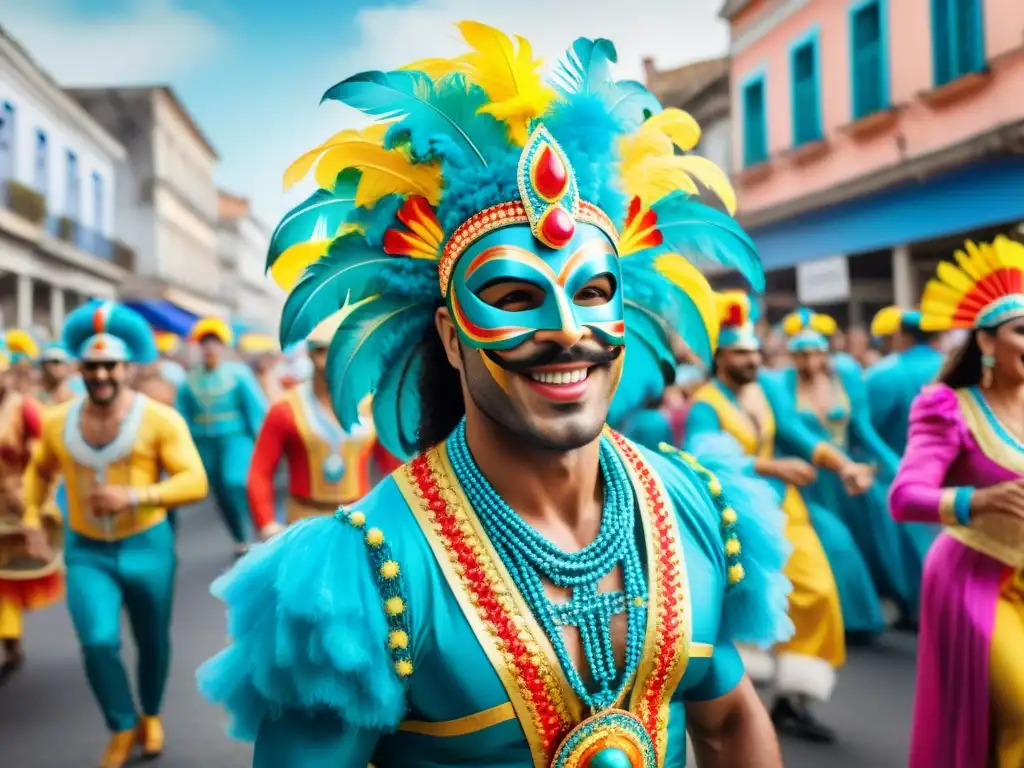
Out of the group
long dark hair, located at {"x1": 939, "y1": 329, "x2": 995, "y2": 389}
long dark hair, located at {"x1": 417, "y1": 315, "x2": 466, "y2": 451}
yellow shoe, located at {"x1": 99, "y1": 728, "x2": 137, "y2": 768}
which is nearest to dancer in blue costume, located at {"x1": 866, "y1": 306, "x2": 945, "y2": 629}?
long dark hair, located at {"x1": 939, "y1": 329, "x2": 995, "y2": 389}

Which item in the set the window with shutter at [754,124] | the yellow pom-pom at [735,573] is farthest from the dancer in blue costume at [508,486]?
the window with shutter at [754,124]

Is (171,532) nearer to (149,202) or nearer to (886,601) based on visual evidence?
(886,601)

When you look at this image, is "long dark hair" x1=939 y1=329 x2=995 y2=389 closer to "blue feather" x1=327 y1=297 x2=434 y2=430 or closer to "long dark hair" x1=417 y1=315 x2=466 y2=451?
"long dark hair" x1=417 y1=315 x2=466 y2=451

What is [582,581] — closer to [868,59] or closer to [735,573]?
[735,573]

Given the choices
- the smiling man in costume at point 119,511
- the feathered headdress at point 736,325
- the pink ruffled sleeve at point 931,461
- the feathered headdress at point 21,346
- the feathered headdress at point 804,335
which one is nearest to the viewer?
the pink ruffled sleeve at point 931,461

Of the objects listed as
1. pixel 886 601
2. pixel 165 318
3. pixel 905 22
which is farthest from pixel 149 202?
pixel 886 601

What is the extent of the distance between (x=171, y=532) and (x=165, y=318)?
28113 mm

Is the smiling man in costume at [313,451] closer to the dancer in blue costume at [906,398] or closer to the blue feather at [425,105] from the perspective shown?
the dancer in blue costume at [906,398]

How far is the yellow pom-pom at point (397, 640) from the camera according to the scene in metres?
1.85

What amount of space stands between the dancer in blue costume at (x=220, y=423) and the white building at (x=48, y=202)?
12757 millimetres

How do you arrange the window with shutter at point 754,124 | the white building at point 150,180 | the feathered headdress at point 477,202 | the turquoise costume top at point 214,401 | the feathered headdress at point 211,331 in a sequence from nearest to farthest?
1. the feathered headdress at point 477,202
2. the feathered headdress at point 211,331
3. the turquoise costume top at point 214,401
4. the window with shutter at point 754,124
5. the white building at point 150,180

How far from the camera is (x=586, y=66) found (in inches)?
87.4

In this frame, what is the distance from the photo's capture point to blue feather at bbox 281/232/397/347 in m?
2.20

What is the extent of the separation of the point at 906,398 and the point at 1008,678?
416 cm
